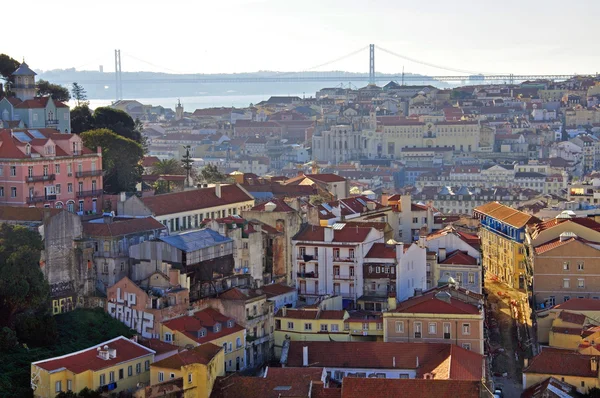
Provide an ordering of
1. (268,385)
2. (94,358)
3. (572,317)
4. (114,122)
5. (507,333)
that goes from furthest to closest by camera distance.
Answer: (114,122) → (507,333) → (572,317) → (94,358) → (268,385)

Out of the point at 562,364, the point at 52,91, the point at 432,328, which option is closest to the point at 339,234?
the point at 432,328

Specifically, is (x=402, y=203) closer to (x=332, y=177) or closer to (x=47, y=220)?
(x=332, y=177)

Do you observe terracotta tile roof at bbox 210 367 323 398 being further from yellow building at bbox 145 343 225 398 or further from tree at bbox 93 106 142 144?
tree at bbox 93 106 142 144

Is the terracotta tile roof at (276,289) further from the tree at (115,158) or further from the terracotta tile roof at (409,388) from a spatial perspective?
the tree at (115,158)

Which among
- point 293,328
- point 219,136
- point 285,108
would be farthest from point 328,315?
point 285,108

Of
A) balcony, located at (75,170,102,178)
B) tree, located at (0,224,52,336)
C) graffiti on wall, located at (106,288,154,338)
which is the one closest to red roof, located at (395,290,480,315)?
graffiti on wall, located at (106,288,154,338)

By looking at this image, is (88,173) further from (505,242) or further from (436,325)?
(505,242)
